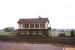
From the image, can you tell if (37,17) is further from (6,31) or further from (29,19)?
(6,31)

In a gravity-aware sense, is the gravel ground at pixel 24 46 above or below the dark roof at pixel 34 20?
below

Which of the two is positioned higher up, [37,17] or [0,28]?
[37,17]

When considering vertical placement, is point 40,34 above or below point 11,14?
below

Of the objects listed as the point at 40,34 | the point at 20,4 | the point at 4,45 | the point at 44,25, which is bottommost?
the point at 4,45

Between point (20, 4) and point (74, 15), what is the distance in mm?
668

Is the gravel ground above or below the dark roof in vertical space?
below

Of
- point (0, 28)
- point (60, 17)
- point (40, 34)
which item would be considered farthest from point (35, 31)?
point (0, 28)

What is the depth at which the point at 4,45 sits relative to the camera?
178 centimetres

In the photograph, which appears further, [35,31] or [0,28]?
[0,28]

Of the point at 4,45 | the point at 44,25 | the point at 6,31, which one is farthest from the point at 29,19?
the point at 4,45

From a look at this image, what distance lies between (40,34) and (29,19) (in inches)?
8.8

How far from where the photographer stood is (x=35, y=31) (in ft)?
5.51

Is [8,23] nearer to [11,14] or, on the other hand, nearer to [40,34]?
[11,14]

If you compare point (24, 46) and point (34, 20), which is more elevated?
point (34, 20)
